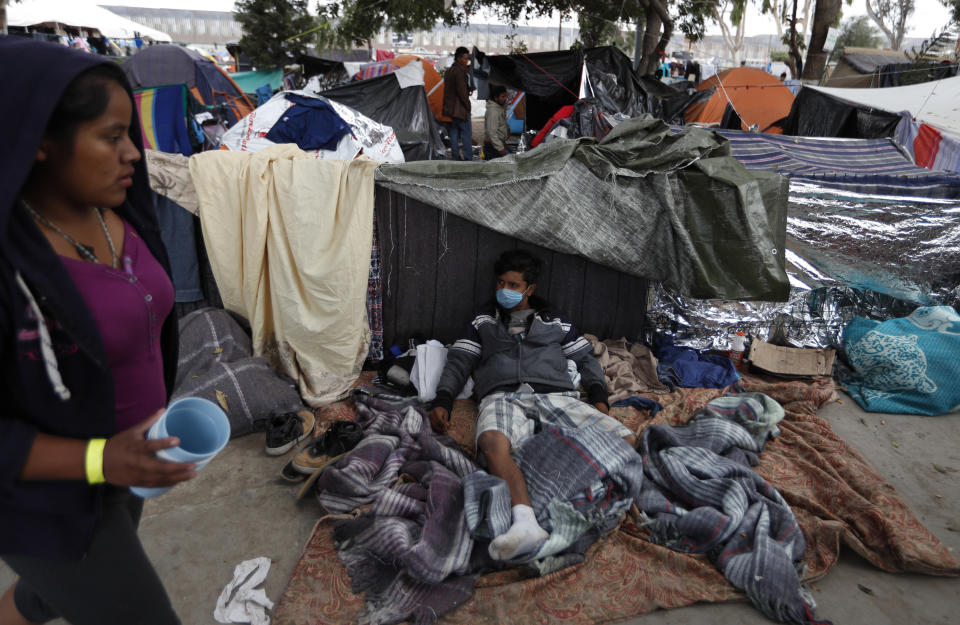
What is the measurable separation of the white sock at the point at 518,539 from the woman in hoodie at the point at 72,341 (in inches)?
42.9

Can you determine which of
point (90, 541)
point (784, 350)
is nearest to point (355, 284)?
point (90, 541)

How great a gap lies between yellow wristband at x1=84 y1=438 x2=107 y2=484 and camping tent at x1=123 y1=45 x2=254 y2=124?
395 inches

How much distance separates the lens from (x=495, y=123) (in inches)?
378

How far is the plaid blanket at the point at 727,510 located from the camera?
188 cm

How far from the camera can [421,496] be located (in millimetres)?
2211

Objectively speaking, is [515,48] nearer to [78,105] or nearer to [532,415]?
[532,415]

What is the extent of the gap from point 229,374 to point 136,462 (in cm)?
205

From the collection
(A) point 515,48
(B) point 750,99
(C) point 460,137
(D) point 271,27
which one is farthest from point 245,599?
(D) point 271,27

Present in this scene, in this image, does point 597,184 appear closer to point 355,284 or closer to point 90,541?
point 355,284

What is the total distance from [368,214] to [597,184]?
4.24ft

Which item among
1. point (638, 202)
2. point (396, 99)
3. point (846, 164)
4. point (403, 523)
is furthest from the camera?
point (396, 99)

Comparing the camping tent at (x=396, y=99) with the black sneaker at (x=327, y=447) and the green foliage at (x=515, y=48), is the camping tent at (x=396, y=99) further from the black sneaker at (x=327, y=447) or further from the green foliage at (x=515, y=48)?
the black sneaker at (x=327, y=447)

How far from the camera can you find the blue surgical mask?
114 inches

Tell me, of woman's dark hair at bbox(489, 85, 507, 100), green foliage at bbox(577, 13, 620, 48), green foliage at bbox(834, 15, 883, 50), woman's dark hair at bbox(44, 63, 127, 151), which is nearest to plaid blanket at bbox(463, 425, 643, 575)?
woman's dark hair at bbox(44, 63, 127, 151)
